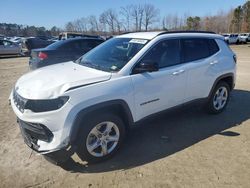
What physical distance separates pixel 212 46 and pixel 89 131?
3303 mm

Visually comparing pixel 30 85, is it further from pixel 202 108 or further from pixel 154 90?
pixel 202 108

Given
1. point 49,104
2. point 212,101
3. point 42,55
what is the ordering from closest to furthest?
point 49,104 → point 212,101 → point 42,55

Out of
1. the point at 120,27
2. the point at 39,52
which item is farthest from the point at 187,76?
the point at 120,27

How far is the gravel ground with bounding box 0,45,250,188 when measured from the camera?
3.17 meters

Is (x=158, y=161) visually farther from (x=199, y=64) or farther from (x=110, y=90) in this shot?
(x=199, y=64)

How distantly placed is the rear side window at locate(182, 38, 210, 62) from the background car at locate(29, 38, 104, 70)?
5.37 meters

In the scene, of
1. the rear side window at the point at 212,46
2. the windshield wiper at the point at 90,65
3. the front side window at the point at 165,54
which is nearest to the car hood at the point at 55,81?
the windshield wiper at the point at 90,65

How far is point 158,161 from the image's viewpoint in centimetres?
362

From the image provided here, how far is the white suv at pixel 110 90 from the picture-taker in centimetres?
310

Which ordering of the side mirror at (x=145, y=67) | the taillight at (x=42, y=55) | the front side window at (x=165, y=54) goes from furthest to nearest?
1. the taillight at (x=42, y=55)
2. the front side window at (x=165, y=54)
3. the side mirror at (x=145, y=67)

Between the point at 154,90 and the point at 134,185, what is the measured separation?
1.49 metres

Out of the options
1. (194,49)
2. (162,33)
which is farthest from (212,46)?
(162,33)

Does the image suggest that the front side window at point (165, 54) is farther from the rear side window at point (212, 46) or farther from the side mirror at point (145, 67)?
the rear side window at point (212, 46)

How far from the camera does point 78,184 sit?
3.13 metres
